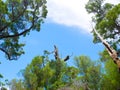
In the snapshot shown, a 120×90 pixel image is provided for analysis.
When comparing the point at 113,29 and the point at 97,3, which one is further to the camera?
the point at 97,3

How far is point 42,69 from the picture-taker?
31984 mm

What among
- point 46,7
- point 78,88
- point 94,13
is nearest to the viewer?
point 78,88

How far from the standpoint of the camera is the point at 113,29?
31672 millimetres

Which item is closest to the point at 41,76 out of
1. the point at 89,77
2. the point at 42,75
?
the point at 42,75

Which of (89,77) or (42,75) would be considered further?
(89,77)

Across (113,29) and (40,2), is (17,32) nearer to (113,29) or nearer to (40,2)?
(40,2)

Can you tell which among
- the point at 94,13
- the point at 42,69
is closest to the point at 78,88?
the point at 42,69

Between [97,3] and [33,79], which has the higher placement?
[97,3]

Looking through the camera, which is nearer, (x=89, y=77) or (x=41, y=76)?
(x=41, y=76)

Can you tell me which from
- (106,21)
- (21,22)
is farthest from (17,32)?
(106,21)

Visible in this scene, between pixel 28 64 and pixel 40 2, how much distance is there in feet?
17.6

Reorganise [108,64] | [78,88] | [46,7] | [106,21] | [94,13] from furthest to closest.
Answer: [94,13]
[46,7]
[106,21]
[78,88]
[108,64]

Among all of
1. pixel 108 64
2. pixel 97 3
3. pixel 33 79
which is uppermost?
pixel 97 3

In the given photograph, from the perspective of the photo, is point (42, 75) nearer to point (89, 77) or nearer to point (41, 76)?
point (41, 76)
